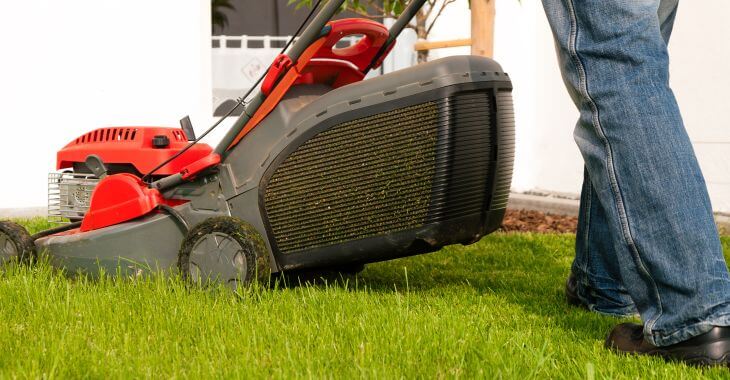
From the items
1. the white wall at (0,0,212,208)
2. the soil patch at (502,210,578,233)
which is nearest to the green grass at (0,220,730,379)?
the soil patch at (502,210,578,233)

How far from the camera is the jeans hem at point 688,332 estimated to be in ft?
5.32

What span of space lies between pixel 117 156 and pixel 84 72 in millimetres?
1824

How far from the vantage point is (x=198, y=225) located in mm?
2303

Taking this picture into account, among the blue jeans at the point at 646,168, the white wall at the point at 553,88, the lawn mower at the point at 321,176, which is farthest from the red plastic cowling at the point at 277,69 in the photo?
the white wall at the point at 553,88

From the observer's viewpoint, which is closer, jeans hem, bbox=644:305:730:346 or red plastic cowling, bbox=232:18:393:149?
jeans hem, bbox=644:305:730:346

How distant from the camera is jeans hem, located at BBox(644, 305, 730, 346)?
1.62 m

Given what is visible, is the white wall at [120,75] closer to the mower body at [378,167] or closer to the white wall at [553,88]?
the white wall at [553,88]

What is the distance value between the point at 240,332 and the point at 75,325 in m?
0.36

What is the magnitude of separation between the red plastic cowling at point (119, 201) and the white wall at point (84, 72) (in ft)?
5.81

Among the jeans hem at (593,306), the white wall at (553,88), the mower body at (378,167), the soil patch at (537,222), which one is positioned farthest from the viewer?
the white wall at (553,88)

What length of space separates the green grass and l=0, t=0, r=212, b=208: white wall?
1.77 m

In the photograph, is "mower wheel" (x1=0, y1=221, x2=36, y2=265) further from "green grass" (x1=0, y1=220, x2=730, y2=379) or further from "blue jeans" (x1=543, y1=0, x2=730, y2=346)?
"blue jeans" (x1=543, y1=0, x2=730, y2=346)

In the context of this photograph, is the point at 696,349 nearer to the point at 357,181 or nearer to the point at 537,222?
the point at 357,181

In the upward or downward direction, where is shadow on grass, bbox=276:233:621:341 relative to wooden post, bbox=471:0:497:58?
downward
